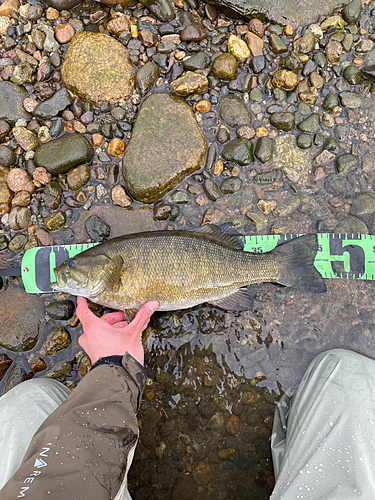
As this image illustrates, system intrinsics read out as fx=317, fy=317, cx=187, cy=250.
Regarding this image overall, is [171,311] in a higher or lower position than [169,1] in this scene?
lower

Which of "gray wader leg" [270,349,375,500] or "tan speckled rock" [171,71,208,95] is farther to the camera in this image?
"tan speckled rock" [171,71,208,95]

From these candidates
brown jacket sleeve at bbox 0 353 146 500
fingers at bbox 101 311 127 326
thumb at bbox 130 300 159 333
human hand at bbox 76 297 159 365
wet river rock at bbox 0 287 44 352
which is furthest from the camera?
wet river rock at bbox 0 287 44 352

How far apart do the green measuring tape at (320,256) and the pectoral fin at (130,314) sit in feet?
2.92

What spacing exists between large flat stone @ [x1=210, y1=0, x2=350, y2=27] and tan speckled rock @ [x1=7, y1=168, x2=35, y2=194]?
9.67 ft

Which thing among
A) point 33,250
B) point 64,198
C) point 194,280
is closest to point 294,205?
point 194,280

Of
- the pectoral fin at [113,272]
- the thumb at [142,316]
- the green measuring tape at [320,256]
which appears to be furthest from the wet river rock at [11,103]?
the thumb at [142,316]

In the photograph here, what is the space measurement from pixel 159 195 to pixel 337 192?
2.06 meters

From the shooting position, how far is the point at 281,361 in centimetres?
355

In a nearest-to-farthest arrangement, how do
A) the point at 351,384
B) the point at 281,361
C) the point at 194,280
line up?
1. the point at 351,384
2. the point at 194,280
3. the point at 281,361

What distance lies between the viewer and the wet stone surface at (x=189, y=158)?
3.56 metres

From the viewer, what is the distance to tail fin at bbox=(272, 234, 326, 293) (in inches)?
130

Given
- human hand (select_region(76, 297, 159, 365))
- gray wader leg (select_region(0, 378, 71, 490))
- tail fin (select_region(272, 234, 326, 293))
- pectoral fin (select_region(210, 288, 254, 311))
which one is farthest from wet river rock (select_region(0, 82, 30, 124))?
tail fin (select_region(272, 234, 326, 293))

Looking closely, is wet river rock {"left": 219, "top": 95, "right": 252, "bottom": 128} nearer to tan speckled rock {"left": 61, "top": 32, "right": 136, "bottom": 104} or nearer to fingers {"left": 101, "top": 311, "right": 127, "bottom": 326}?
tan speckled rock {"left": 61, "top": 32, "right": 136, "bottom": 104}

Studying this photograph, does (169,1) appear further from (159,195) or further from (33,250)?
(33,250)
